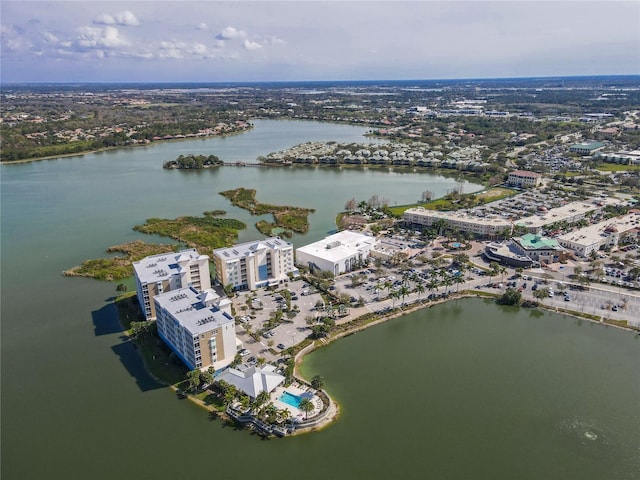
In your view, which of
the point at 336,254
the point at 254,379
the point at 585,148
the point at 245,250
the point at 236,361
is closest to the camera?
the point at 254,379

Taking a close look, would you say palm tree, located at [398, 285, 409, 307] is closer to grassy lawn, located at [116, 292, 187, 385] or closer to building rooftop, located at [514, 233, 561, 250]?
building rooftop, located at [514, 233, 561, 250]

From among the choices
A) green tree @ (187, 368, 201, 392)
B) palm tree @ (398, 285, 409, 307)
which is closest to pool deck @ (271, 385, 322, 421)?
green tree @ (187, 368, 201, 392)

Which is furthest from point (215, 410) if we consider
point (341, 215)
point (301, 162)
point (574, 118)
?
point (574, 118)

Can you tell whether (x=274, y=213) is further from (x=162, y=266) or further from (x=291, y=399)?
(x=291, y=399)

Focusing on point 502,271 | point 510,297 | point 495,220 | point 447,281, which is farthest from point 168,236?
point 495,220

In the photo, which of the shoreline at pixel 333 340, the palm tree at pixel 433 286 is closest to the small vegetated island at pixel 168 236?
the shoreline at pixel 333 340

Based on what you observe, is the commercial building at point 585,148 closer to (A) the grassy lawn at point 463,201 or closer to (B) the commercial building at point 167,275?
(A) the grassy lawn at point 463,201
